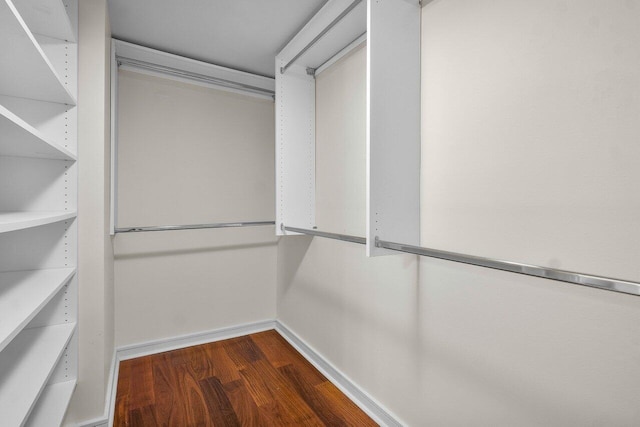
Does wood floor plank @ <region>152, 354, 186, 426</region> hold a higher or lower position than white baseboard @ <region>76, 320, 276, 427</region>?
lower

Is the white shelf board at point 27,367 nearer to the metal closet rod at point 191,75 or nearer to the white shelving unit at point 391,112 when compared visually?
the white shelving unit at point 391,112

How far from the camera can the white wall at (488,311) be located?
820 mm

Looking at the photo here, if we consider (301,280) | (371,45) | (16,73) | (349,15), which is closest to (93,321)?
(16,73)

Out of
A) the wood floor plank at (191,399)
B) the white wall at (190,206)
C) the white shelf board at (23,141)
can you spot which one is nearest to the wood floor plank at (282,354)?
the white wall at (190,206)

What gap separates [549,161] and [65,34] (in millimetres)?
1949

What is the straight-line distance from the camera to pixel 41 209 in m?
1.36

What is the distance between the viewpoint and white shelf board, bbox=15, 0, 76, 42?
3.85 ft

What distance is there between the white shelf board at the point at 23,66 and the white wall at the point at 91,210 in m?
0.13

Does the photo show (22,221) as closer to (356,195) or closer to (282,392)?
(356,195)

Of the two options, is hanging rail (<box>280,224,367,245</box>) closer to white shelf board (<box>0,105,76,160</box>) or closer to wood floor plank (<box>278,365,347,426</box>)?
wood floor plank (<box>278,365,347,426</box>)

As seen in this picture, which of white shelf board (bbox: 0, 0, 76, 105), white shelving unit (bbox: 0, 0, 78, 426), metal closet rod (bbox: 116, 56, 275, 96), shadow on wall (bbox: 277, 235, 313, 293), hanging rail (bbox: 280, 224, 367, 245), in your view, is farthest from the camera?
shadow on wall (bbox: 277, 235, 313, 293)

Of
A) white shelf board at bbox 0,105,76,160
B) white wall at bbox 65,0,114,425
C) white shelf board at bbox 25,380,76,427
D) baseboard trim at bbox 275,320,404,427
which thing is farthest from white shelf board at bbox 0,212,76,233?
baseboard trim at bbox 275,320,404,427

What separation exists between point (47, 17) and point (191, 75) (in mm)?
1092

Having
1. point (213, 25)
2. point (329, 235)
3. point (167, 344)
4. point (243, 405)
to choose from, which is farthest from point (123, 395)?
point (213, 25)
